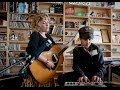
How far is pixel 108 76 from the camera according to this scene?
7.54 ft

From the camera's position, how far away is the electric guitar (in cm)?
227

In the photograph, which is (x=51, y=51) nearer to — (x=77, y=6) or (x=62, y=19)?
(x=62, y=19)

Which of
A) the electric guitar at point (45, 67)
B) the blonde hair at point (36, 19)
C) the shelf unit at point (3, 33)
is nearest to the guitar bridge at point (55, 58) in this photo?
the electric guitar at point (45, 67)

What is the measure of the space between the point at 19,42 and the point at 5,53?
0.48ft

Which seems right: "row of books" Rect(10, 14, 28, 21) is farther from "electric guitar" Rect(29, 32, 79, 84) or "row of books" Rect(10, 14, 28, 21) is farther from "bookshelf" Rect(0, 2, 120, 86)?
"electric guitar" Rect(29, 32, 79, 84)

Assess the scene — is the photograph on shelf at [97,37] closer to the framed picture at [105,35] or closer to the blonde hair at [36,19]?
the framed picture at [105,35]

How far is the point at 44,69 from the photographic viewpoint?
2.32m

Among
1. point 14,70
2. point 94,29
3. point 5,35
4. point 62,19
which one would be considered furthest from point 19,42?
point 94,29

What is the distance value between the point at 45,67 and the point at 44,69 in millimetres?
21

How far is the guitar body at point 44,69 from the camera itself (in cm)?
227

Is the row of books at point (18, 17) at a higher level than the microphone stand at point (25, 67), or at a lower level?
higher

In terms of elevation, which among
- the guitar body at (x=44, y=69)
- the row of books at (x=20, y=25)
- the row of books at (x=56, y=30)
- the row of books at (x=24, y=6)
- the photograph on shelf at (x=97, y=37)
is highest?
the row of books at (x=24, y=6)

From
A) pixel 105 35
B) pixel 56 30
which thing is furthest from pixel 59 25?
pixel 105 35

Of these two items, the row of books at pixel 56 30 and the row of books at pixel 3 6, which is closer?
the row of books at pixel 3 6
